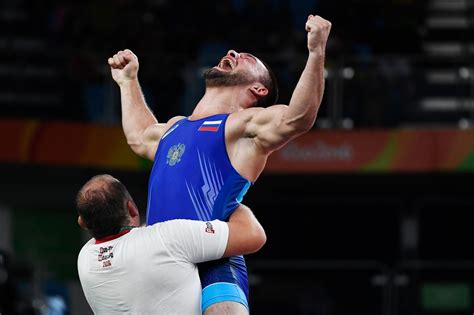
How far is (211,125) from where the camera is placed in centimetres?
570

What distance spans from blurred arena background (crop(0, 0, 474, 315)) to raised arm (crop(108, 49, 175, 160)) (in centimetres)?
515

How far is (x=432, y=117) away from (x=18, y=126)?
15.0 feet

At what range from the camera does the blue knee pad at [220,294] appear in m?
5.40

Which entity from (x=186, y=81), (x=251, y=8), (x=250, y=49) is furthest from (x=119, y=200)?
(x=251, y=8)

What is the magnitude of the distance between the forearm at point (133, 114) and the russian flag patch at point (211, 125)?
674 mm

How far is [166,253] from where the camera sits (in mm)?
5262

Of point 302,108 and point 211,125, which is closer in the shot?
point 302,108

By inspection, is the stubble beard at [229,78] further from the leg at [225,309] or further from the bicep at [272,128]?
the leg at [225,309]

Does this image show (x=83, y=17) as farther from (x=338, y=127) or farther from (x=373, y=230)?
(x=373, y=230)

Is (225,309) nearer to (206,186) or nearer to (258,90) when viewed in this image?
(206,186)

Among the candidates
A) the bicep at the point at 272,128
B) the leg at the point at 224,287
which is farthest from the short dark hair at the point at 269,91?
the leg at the point at 224,287

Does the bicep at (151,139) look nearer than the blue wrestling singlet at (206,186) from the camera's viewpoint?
No

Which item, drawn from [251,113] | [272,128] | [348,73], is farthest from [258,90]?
[348,73]

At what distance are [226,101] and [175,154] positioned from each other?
0.38 m
